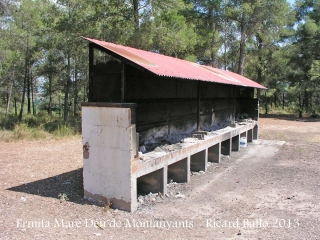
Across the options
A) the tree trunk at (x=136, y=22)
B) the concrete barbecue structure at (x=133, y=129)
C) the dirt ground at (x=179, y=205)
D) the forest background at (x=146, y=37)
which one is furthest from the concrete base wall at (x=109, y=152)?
the tree trunk at (x=136, y=22)

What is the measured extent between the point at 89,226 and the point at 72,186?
75.9 inches

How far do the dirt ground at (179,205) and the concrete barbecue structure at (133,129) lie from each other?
1.21 feet

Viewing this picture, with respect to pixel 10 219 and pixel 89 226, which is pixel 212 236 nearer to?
pixel 89 226

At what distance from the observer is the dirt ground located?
4.16 metres

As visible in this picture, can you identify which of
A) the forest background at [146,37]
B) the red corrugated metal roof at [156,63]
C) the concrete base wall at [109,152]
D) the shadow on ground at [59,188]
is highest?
the forest background at [146,37]

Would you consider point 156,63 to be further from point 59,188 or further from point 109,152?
point 59,188

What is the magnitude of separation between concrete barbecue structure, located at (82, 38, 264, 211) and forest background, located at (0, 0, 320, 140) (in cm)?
673

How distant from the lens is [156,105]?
7.13 metres

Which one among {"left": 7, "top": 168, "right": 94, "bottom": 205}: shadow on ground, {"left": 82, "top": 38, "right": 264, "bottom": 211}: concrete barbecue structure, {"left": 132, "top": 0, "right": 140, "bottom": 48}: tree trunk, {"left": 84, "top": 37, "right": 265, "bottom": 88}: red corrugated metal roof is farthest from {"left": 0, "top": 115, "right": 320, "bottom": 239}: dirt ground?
{"left": 132, "top": 0, "right": 140, "bottom": 48}: tree trunk

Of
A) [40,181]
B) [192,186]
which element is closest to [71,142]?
[40,181]

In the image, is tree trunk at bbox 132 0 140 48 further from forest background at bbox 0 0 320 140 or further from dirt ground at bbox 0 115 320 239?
dirt ground at bbox 0 115 320 239

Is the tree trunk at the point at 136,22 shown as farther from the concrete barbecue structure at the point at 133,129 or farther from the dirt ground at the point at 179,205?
the dirt ground at the point at 179,205

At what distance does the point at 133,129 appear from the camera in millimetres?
4801

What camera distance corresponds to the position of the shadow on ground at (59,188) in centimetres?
542
